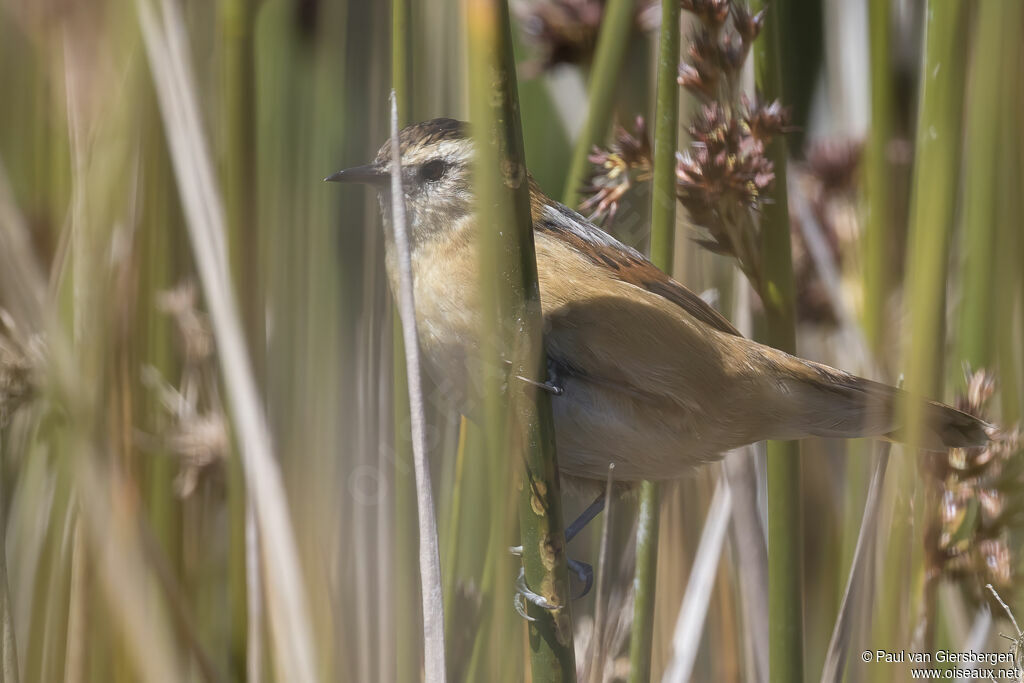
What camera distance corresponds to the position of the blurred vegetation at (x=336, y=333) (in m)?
1.20

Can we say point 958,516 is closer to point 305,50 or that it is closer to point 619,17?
point 619,17

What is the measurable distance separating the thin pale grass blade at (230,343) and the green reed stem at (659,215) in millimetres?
432

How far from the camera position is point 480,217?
→ 89 centimetres

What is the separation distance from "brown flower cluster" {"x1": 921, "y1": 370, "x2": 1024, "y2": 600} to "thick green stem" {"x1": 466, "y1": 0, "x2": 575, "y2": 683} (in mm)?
572

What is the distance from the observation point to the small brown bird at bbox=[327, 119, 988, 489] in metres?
1.31

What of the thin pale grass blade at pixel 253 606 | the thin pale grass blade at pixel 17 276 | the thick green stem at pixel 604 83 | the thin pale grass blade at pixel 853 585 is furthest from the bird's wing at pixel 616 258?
the thin pale grass blade at pixel 17 276

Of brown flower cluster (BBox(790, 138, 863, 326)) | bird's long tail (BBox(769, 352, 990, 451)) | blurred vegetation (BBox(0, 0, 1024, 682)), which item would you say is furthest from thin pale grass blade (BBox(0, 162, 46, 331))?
brown flower cluster (BBox(790, 138, 863, 326))

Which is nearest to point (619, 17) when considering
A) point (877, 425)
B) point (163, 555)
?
point (877, 425)

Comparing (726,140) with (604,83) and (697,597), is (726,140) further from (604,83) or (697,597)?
(697,597)

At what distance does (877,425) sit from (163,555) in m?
1.07

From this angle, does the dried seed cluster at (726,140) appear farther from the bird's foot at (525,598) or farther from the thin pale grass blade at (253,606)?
the thin pale grass blade at (253,606)

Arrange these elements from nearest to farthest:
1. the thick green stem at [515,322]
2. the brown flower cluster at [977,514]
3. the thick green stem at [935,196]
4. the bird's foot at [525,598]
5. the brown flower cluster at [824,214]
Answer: the thick green stem at [515,322]
the bird's foot at [525,598]
the thick green stem at [935,196]
the brown flower cluster at [977,514]
the brown flower cluster at [824,214]

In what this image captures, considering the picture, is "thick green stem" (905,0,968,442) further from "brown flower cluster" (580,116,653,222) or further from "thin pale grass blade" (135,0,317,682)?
"thin pale grass blade" (135,0,317,682)

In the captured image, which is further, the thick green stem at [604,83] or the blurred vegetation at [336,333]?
the thick green stem at [604,83]
